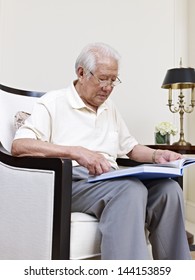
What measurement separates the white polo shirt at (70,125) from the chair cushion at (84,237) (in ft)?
0.98

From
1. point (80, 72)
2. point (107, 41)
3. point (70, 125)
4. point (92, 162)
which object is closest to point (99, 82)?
point (80, 72)

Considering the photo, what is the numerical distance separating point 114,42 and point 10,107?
124 centimetres

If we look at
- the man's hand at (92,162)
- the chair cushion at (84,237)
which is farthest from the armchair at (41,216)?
the man's hand at (92,162)

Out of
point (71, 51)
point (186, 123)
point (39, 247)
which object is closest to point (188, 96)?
point (186, 123)

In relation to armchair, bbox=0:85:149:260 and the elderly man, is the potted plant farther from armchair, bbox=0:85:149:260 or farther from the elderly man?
armchair, bbox=0:85:149:260

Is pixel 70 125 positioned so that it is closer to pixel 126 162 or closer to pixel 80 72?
pixel 80 72

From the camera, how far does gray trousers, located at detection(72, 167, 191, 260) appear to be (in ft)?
3.12

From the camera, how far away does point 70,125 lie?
1.34m

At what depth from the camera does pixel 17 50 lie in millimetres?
2250

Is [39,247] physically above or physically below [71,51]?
below

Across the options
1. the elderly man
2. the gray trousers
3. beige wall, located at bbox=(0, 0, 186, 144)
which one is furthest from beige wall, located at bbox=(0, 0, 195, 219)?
the gray trousers

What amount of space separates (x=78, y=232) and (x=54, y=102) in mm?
555

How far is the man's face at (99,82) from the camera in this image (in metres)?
1.33
